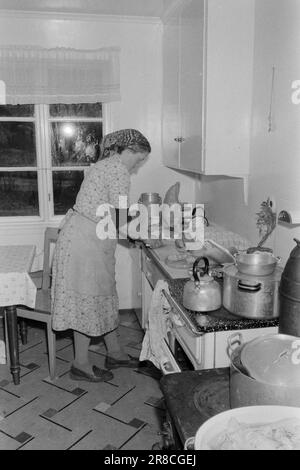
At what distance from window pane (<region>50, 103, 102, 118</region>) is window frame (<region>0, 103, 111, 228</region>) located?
0.03 meters

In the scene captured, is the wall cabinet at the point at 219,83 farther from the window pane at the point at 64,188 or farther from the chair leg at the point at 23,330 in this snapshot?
the chair leg at the point at 23,330

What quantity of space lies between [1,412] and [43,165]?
6.15ft

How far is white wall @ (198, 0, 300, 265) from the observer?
6.26ft

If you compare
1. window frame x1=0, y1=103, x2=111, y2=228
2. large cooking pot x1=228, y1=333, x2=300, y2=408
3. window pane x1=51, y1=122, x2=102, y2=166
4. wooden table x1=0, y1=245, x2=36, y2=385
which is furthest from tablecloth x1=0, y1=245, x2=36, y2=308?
large cooking pot x1=228, y1=333, x2=300, y2=408

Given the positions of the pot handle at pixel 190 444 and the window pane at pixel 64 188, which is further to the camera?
the window pane at pixel 64 188

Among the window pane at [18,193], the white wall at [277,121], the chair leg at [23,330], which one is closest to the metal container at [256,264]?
the white wall at [277,121]

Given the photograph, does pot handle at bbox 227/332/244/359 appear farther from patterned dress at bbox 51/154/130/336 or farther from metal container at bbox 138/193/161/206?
metal container at bbox 138/193/161/206

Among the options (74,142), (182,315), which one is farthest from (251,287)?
→ (74,142)

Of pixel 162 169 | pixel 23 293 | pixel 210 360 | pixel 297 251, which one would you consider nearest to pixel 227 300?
pixel 210 360

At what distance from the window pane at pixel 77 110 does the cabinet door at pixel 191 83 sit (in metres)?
0.92

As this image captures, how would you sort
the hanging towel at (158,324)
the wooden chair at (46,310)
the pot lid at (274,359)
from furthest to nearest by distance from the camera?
the wooden chair at (46,310) < the hanging towel at (158,324) < the pot lid at (274,359)

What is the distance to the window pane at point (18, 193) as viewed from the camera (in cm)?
356

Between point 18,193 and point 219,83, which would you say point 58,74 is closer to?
point 18,193
